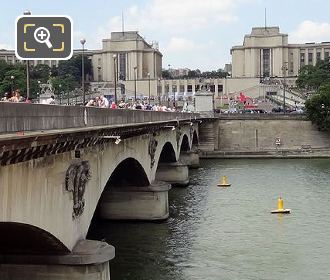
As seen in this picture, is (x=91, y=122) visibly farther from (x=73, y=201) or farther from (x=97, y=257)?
(x=97, y=257)

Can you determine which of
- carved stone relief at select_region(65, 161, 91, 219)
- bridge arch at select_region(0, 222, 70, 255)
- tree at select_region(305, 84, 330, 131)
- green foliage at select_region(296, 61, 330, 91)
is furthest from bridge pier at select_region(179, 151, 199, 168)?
green foliage at select_region(296, 61, 330, 91)

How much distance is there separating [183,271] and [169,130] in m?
21.4

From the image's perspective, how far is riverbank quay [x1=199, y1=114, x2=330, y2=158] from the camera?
85.7m

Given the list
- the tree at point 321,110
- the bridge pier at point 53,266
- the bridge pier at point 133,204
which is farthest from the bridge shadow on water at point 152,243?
the tree at point 321,110

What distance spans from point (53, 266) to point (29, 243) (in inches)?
37.6

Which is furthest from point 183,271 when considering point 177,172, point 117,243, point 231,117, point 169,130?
point 231,117

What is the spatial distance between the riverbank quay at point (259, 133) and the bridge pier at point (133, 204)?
4897 centimetres

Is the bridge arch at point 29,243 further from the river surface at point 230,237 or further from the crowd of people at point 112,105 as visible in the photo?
the crowd of people at point 112,105

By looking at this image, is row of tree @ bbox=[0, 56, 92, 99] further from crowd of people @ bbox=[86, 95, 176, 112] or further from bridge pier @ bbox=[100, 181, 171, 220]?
bridge pier @ bbox=[100, 181, 171, 220]

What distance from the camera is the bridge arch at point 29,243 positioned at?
16.1 meters

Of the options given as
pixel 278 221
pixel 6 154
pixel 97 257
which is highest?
pixel 6 154

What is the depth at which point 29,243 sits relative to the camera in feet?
56.9

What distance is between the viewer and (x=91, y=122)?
18.8 meters

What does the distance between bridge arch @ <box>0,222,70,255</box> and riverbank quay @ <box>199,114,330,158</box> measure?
65502 mm
